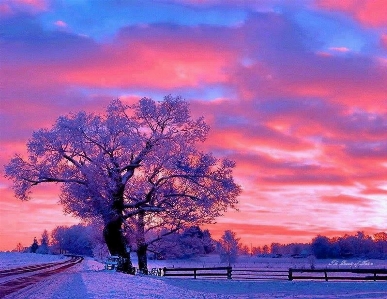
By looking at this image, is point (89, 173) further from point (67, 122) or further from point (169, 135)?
point (169, 135)

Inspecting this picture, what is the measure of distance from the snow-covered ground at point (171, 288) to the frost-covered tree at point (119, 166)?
5.37 m

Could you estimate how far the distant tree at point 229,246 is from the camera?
562 ft

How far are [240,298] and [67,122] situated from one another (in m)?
19.2

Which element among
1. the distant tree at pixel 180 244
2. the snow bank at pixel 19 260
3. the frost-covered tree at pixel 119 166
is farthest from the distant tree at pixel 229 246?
the frost-covered tree at pixel 119 166

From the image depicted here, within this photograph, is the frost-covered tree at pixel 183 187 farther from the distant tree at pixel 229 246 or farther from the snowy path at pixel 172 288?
the distant tree at pixel 229 246

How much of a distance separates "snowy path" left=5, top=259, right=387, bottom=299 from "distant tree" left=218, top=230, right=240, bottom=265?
129m

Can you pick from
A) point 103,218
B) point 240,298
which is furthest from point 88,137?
point 240,298

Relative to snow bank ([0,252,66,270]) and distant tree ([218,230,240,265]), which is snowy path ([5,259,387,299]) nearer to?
snow bank ([0,252,66,270])

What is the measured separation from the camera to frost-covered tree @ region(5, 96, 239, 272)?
40.8 m

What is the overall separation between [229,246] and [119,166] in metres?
138

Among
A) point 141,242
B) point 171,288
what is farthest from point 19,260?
point 171,288

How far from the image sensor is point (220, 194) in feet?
138

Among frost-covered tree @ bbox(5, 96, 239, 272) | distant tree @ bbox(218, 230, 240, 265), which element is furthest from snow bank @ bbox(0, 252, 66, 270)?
distant tree @ bbox(218, 230, 240, 265)

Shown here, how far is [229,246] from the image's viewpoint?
575 feet
